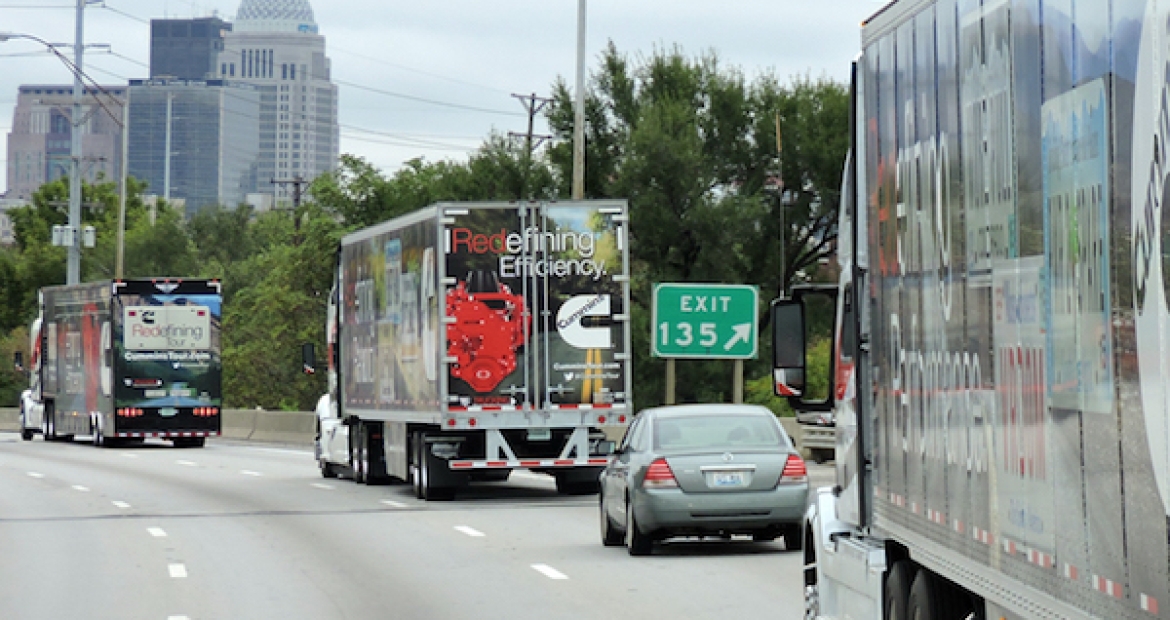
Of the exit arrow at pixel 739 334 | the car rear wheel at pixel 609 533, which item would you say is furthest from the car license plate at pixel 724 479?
the exit arrow at pixel 739 334

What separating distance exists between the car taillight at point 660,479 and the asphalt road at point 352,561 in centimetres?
65

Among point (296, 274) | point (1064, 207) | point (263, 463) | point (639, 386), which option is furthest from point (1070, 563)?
point (296, 274)

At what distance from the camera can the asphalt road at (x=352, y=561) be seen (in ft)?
49.5

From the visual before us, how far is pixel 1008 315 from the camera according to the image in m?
7.04

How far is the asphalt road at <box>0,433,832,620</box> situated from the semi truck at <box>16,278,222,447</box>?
1759 centimetres

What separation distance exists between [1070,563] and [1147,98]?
5.06 ft

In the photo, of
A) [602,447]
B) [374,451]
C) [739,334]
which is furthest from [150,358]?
[602,447]

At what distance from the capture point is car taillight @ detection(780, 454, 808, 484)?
18.5 meters

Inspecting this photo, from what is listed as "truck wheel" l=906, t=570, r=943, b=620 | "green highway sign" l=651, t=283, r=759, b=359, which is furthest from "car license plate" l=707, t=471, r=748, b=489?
"green highway sign" l=651, t=283, r=759, b=359

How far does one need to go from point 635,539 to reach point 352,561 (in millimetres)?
2484

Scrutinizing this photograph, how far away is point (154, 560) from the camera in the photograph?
19344 mm

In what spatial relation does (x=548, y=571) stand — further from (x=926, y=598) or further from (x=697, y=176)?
(x=697, y=176)

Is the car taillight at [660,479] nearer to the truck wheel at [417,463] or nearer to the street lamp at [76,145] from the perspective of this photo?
the truck wheel at [417,463]

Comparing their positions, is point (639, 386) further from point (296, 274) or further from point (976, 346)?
point (976, 346)
